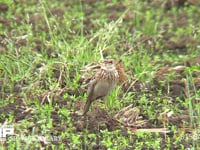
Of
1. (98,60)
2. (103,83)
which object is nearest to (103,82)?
(103,83)

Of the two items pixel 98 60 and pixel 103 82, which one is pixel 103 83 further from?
pixel 98 60

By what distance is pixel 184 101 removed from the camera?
841cm

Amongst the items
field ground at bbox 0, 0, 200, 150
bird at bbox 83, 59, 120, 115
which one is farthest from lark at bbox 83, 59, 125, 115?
field ground at bbox 0, 0, 200, 150

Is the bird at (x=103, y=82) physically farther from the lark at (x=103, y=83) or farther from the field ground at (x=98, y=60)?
the field ground at (x=98, y=60)

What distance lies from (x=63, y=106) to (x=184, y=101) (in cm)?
135

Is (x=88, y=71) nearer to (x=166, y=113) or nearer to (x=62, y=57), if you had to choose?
(x=62, y=57)

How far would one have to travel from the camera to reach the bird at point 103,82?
761cm

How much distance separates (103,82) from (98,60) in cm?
114

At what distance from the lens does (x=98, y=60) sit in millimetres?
8727

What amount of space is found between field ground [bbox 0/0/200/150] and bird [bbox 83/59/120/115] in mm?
208

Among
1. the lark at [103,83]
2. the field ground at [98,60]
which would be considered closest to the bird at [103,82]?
the lark at [103,83]

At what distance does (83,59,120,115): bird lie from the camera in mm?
7613

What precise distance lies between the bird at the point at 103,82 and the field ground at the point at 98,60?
0.68 feet

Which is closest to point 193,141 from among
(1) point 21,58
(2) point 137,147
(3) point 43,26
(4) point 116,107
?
(2) point 137,147
